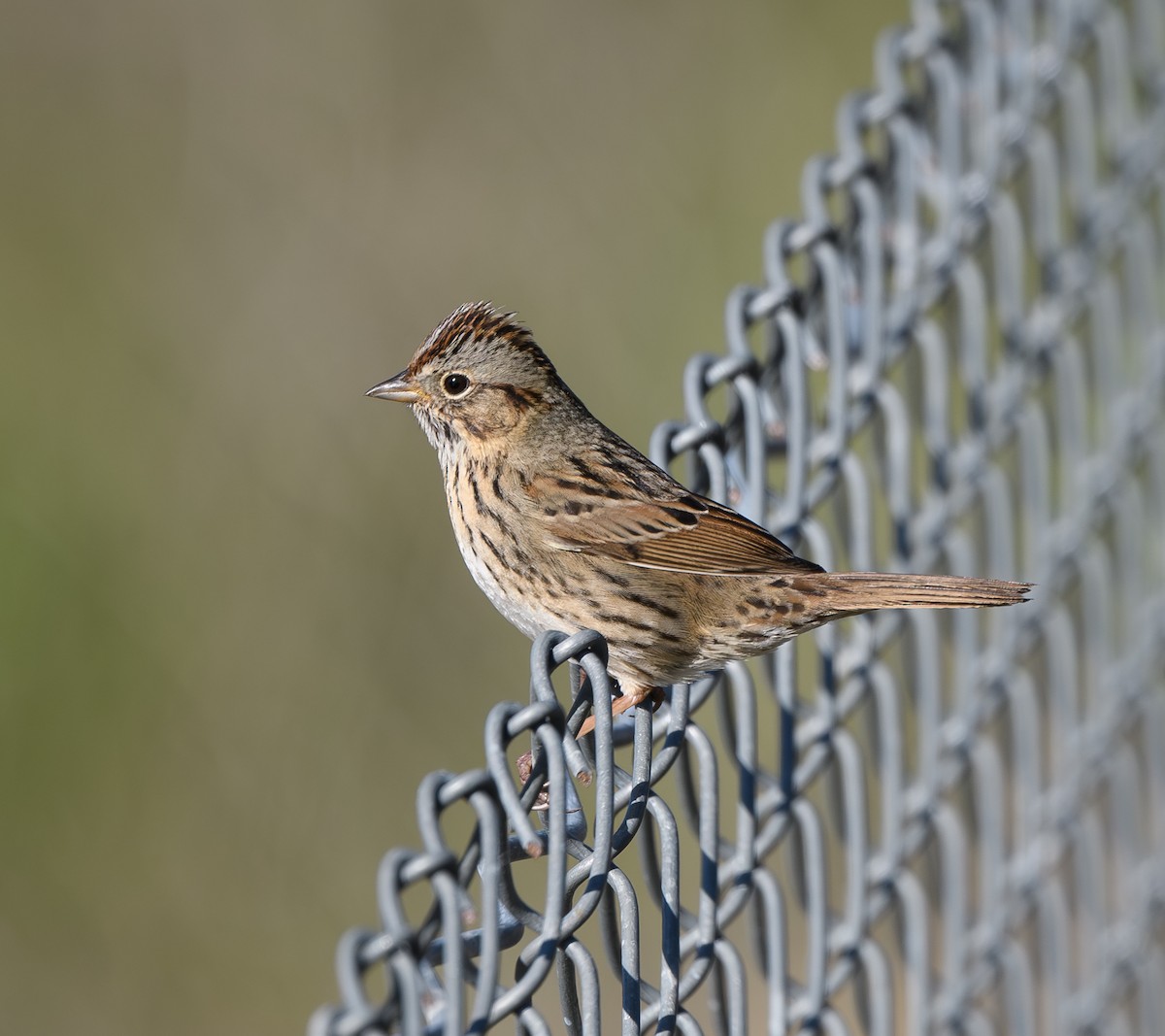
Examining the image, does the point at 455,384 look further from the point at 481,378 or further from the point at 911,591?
the point at 911,591

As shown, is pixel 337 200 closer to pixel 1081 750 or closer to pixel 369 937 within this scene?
pixel 1081 750

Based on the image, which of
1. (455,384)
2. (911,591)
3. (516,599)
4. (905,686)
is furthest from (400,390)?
(905,686)

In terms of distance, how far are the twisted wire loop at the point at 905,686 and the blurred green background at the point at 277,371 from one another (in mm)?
596

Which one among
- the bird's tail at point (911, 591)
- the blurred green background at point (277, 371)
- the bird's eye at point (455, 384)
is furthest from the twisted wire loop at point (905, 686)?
the bird's eye at point (455, 384)

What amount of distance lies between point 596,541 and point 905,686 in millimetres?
2567

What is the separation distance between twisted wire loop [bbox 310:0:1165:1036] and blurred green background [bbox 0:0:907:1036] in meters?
0.60

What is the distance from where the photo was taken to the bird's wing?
121 inches

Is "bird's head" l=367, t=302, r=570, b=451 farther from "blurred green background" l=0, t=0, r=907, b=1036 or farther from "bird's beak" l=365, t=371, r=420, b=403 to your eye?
"blurred green background" l=0, t=0, r=907, b=1036

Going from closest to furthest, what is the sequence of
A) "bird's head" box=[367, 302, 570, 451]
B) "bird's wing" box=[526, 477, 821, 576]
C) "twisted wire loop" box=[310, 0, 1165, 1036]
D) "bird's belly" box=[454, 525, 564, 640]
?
"twisted wire loop" box=[310, 0, 1165, 1036] → "bird's wing" box=[526, 477, 821, 576] → "bird's belly" box=[454, 525, 564, 640] → "bird's head" box=[367, 302, 570, 451]

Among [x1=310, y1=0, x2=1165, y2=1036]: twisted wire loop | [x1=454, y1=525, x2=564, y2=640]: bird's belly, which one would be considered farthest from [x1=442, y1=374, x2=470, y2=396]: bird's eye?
[x1=310, y1=0, x2=1165, y2=1036]: twisted wire loop

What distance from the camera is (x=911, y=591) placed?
283 cm

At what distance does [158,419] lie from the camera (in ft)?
17.8

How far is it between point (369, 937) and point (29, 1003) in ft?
12.1

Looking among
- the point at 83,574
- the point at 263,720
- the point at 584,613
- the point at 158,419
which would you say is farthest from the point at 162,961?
the point at 584,613
